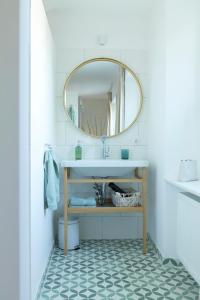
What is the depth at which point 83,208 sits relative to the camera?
109 inches

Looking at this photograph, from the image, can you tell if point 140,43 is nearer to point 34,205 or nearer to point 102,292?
point 34,205

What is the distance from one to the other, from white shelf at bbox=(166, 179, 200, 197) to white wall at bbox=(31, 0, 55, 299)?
1.04 metres

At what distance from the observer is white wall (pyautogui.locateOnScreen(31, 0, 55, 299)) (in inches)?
73.2

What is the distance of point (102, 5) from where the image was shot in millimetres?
2977

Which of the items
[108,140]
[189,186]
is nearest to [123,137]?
[108,140]

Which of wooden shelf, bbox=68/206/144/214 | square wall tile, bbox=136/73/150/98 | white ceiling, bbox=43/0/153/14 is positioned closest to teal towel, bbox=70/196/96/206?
wooden shelf, bbox=68/206/144/214

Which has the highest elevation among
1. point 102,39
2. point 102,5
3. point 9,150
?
point 102,5

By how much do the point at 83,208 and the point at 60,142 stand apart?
809 mm

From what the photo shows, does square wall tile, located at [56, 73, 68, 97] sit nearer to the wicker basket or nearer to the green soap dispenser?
the green soap dispenser

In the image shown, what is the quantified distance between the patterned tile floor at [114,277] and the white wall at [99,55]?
1.12ft

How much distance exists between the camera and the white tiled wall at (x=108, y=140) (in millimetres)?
3160

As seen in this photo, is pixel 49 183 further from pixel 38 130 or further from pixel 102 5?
pixel 102 5

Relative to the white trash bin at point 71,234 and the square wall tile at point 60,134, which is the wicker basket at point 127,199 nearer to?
the white trash bin at point 71,234

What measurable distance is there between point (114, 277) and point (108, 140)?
1.45 meters
